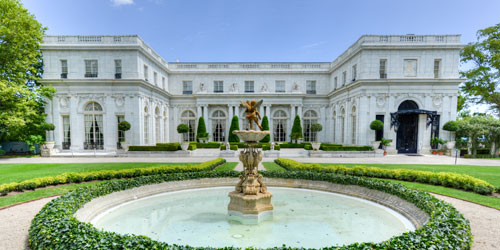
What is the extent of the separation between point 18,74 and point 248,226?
29.4 meters

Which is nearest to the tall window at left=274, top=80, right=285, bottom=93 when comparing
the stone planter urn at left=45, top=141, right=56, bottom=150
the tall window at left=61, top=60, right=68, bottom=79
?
the tall window at left=61, top=60, right=68, bottom=79

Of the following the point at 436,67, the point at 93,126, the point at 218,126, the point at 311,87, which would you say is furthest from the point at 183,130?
the point at 436,67

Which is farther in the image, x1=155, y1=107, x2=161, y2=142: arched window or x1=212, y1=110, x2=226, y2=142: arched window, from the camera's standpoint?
x1=212, y1=110, x2=226, y2=142: arched window

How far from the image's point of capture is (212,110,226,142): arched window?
32.5m

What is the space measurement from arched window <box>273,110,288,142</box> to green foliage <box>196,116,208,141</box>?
1060cm

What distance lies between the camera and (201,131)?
Answer: 29547mm

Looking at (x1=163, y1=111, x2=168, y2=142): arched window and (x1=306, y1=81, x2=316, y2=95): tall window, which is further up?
(x1=306, y1=81, x2=316, y2=95): tall window

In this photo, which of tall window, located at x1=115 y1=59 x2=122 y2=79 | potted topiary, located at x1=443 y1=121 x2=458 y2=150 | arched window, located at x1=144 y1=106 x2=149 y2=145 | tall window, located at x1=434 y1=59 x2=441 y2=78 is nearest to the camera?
potted topiary, located at x1=443 y1=121 x2=458 y2=150

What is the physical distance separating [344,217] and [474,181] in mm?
7144

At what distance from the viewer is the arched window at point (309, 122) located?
3294cm

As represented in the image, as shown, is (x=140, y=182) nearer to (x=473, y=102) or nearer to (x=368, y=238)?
(x=368, y=238)

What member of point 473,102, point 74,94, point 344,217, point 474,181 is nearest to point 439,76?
point 473,102

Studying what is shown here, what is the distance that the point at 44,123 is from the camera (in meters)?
22.8

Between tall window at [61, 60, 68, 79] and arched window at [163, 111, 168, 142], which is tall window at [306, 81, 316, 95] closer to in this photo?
arched window at [163, 111, 168, 142]
